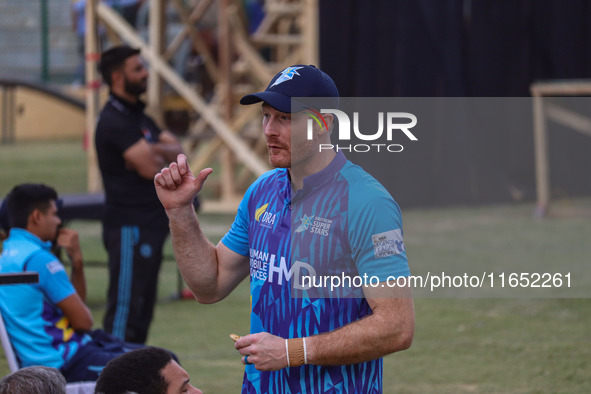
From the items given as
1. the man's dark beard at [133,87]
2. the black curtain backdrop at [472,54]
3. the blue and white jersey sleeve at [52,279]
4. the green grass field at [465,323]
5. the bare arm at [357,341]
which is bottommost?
the green grass field at [465,323]

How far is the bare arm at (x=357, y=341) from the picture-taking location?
2938 mm

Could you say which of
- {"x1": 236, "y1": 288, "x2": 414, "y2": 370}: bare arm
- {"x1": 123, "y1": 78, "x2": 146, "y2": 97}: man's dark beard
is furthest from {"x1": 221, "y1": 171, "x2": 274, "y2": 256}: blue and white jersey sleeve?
{"x1": 123, "y1": 78, "x2": 146, "y2": 97}: man's dark beard

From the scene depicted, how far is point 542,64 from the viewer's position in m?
15.1

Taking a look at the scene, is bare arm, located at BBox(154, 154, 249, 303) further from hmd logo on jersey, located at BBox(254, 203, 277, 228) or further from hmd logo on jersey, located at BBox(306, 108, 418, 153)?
hmd logo on jersey, located at BBox(306, 108, 418, 153)

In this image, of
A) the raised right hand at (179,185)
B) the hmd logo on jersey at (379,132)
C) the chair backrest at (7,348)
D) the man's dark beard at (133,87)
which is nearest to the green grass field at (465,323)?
the chair backrest at (7,348)

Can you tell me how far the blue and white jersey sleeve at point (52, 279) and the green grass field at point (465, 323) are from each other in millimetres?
1354

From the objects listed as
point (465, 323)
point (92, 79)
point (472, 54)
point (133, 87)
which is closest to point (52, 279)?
point (133, 87)

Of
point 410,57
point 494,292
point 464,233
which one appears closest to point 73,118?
point 410,57

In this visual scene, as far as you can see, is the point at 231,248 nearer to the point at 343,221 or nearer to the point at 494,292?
the point at 343,221

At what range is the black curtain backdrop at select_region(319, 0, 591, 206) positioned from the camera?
531 inches

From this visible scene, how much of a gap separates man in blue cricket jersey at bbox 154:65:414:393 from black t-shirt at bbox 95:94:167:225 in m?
3.11

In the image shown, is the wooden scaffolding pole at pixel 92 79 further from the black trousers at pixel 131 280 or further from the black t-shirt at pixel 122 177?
the black trousers at pixel 131 280

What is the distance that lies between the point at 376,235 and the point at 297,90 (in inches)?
21.1

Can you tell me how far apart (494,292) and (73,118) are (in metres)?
19.0
